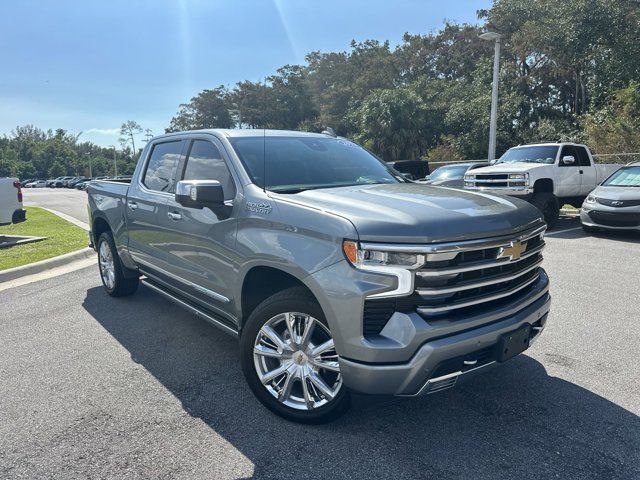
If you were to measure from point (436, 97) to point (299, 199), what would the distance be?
34.4 metres

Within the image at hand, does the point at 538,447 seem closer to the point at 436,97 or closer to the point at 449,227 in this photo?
the point at 449,227

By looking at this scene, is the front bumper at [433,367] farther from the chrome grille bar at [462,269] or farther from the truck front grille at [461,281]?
the chrome grille bar at [462,269]

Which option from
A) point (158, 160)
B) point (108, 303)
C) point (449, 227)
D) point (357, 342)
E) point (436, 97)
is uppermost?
point (436, 97)

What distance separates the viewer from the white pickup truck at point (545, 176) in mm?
11070

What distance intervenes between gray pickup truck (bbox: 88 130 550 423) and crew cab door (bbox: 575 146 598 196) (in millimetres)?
9858

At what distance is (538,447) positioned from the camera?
2.79 meters

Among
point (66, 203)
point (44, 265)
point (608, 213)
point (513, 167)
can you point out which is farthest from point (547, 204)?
point (66, 203)

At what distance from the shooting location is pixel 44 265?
25.9 feet

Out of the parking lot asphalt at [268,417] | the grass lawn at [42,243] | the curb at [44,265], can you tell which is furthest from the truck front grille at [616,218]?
the grass lawn at [42,243]

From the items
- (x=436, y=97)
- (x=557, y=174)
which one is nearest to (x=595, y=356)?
(x=557, y=174)

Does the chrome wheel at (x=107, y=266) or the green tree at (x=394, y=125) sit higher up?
the green tree at (x=394, y=125)

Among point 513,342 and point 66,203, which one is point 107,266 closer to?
point 513,342

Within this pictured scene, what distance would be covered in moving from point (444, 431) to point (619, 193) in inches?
349

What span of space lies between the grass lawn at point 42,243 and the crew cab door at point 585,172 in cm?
1162
